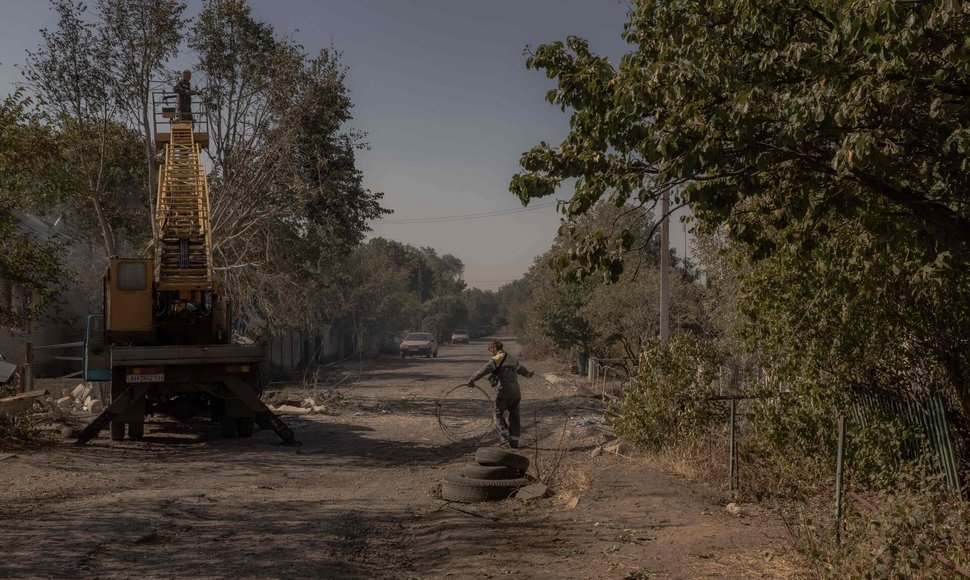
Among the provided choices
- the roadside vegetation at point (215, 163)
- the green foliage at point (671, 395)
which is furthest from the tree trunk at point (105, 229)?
the green foliage at point (671, 395)

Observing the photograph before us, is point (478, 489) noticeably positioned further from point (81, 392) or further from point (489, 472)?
point (81, 392)

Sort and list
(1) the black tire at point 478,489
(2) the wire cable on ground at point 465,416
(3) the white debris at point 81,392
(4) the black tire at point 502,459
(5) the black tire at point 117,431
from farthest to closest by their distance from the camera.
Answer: (3) the white debris at point 81,392, (2) the wire cable on ground at point 465,416, (5) the black tire at point 117,431, (4) the black tire at point 502,459, (1) the black tire at point 478,489

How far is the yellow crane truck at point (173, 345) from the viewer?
47.8 ft

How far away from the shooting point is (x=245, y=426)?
1600 centimetres

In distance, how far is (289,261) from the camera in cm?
2631

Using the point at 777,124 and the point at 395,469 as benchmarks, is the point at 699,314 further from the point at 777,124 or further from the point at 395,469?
the point at 777,124

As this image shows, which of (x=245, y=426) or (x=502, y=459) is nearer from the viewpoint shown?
(x=502, y=459)

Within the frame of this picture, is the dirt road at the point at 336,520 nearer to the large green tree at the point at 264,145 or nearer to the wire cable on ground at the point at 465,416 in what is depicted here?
the wire cable on ground at the point at 465,416

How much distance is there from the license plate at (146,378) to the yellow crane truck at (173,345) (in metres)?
0.02

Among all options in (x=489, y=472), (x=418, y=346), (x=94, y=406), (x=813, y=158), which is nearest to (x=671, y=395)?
(x=489, y=472)

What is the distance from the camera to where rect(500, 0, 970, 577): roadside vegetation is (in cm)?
627

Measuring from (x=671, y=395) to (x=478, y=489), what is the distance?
3.45 metres

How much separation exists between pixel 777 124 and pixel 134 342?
477 inches

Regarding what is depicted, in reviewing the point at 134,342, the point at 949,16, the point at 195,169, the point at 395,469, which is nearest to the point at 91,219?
the point at 195,169
